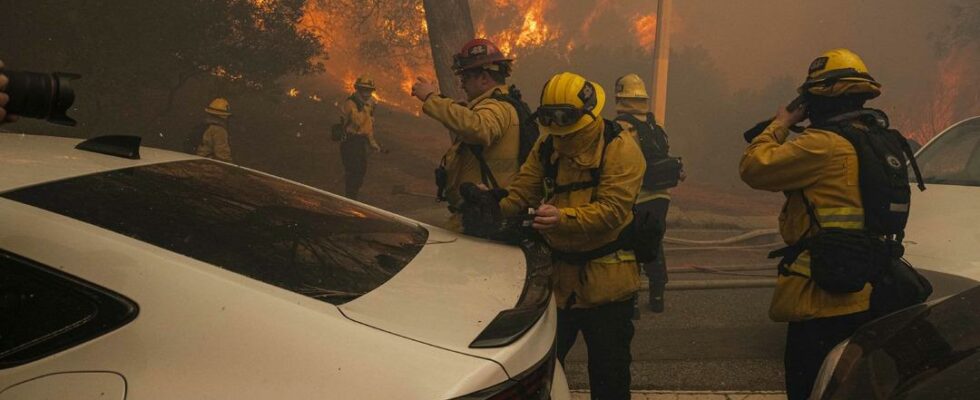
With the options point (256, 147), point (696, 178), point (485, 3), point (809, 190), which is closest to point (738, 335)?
point (809, 190)

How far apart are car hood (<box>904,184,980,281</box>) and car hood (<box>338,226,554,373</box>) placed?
2.74 metres

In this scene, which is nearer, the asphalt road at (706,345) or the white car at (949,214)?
the white car at (949,214)

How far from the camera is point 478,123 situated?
12.4 feet

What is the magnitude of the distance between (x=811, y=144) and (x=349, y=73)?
25.0 metres

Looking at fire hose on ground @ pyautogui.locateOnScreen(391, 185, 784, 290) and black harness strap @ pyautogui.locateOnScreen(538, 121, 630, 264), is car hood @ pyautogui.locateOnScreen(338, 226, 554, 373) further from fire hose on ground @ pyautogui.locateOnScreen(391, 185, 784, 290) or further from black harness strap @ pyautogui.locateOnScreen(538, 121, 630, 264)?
fire hose on ground @ pyautogui.locateOnScreen(391, 185, 784, 290)

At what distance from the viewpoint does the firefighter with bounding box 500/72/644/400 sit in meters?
3.06

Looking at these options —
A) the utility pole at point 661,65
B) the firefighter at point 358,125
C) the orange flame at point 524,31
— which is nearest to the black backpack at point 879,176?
the utility pole at point 661,65

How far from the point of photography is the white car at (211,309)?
1.79m

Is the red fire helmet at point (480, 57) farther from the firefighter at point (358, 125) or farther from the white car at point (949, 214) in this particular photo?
the firefighter at point (358, 125)

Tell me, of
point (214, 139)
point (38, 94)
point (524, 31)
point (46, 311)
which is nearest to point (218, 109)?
point (214, 139)

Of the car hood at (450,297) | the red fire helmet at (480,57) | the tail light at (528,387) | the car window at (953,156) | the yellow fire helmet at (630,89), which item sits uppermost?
the red fire helmet at (480,57)

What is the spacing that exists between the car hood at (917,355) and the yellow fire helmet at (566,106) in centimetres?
131

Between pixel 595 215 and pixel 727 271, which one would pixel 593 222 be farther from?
pixel 727 271

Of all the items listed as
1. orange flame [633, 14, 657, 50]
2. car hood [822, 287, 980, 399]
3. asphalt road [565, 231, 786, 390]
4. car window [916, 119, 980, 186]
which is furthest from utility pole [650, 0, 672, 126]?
orange flame [633, 14, 657, 50]
